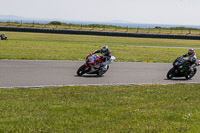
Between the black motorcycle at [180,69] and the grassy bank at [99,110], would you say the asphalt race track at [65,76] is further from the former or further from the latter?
the grassy bank at [99,110]

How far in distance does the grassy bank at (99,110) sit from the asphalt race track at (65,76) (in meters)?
1.55

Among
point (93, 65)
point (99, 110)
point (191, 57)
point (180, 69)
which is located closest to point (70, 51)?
point (93, 65)

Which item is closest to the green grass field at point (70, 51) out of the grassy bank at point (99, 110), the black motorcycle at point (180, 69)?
the black motorcycle at point (180, 69)

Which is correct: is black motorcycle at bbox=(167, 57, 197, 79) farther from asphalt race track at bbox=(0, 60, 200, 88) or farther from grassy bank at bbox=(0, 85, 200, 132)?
grassy bank at bbox=(0, 85, 200, 132)

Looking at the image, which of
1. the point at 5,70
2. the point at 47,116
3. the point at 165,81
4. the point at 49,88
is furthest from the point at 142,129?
the point at 5,70

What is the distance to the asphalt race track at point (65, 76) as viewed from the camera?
1352cm

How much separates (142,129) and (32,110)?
275cm

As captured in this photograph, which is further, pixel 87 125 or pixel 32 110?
pixel 32 110

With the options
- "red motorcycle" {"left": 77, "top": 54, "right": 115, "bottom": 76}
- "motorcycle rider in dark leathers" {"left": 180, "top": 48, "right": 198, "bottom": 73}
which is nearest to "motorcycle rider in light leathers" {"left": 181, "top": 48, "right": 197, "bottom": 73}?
"motorcycle rider in dark leathers" {"left": 180, "top": 48, "right": 198, "bottom": 73}

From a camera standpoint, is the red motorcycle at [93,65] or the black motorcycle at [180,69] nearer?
the red motorcycle at [93,65]

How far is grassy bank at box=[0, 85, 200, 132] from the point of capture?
7.60 m

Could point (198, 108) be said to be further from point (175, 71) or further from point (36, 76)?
point (36, 76)

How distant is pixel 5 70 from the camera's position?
52.3ft

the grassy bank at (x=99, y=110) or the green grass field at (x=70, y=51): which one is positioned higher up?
the grassy bank at (x=99, y=110)
